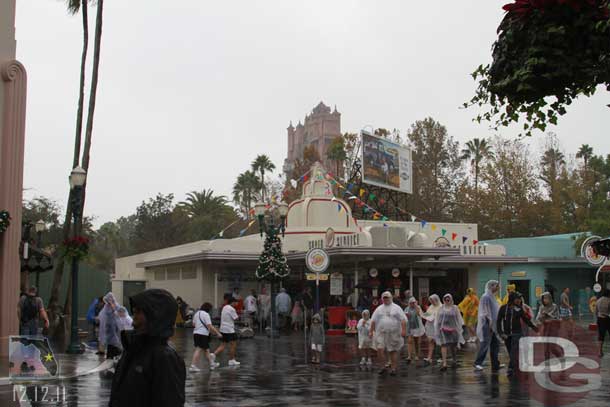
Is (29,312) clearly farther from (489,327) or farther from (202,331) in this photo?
(489,327)

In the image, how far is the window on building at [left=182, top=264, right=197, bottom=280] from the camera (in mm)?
35281

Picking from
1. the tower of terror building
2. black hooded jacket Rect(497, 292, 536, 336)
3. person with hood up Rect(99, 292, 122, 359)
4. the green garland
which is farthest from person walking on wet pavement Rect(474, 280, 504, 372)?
the tower of terror building

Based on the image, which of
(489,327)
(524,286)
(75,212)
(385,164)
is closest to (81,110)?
(75,212)

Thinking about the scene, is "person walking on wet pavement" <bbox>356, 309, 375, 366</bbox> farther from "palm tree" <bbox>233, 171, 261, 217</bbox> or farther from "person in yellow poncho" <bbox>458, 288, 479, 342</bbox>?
"palm tree" <bbox>233, 171, 261, 217</bbox>

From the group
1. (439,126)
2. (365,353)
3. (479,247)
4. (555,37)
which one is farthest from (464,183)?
(555,37)

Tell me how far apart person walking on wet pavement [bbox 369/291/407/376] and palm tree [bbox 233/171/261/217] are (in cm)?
7377

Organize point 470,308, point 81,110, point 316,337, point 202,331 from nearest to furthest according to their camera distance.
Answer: point 202,331 < point 316,337 < point 470,308 < point 81,110

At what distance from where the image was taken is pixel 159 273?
42250mm

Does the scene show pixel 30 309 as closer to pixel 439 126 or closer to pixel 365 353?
pixel 365 353

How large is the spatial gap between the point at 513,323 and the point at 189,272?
2348cm

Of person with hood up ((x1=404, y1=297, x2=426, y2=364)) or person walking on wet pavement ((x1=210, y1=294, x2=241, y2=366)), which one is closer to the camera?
person walking on wet pavement ((x1=210, y1=294, x2=241, y2=366))

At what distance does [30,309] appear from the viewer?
18.4 meters

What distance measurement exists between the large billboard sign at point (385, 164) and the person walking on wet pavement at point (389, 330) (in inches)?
1171

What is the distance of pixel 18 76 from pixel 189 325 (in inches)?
640
